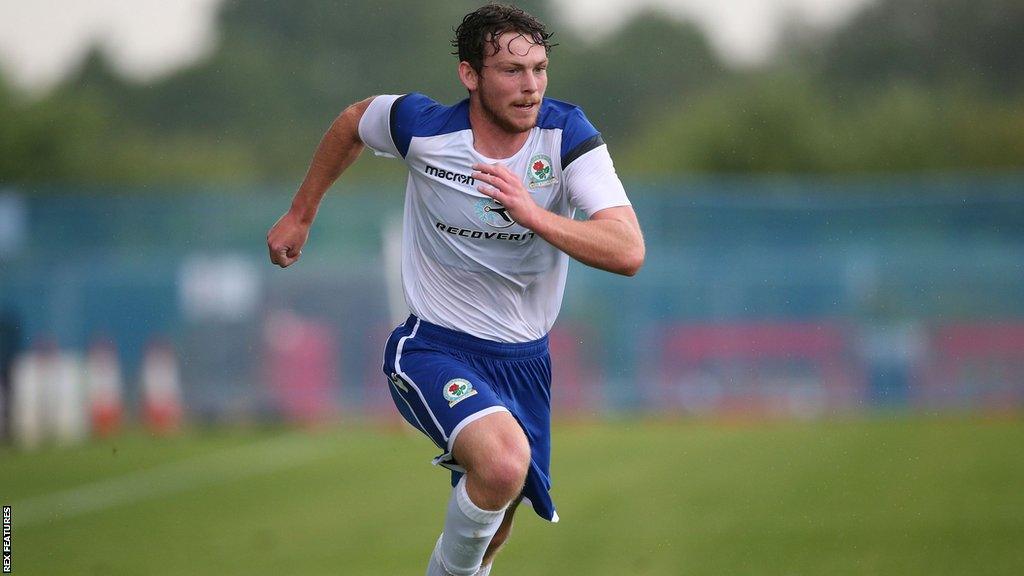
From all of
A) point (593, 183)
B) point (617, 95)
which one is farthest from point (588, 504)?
point (617, 95)

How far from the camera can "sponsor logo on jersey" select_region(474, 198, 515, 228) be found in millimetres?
6996

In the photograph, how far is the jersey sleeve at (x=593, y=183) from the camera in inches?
265

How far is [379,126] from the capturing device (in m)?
7.37

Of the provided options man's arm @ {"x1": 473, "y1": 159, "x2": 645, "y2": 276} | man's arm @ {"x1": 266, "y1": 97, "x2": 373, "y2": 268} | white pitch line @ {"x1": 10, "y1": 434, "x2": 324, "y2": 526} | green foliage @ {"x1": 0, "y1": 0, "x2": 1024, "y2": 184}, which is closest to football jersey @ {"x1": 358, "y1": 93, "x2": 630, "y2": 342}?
man's arm @ {"x1": 266, "y1": 97, "x2": 373, "y2": 268}

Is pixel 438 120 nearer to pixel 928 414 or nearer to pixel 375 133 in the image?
pixel 375 133

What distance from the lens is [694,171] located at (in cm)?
4381

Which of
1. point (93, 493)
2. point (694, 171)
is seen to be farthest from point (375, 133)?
point (694, 171)

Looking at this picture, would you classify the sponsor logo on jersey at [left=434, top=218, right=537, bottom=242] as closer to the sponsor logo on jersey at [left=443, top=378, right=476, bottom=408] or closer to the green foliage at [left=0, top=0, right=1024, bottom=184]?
the sponsor logo on jersey at [left=443, top=378, right=476, bottom=408]

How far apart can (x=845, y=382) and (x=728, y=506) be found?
9700 millimetres

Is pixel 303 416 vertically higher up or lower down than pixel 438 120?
lower down

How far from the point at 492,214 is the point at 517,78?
631 mm

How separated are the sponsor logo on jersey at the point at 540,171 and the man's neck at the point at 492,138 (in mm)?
98

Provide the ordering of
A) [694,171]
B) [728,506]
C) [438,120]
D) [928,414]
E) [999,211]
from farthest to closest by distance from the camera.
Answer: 1. [694,171]
2. [999,211]
3. [928,414]
4. [728,506]
5. [438,120]

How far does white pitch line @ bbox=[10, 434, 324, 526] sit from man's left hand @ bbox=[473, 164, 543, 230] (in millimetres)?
7459
